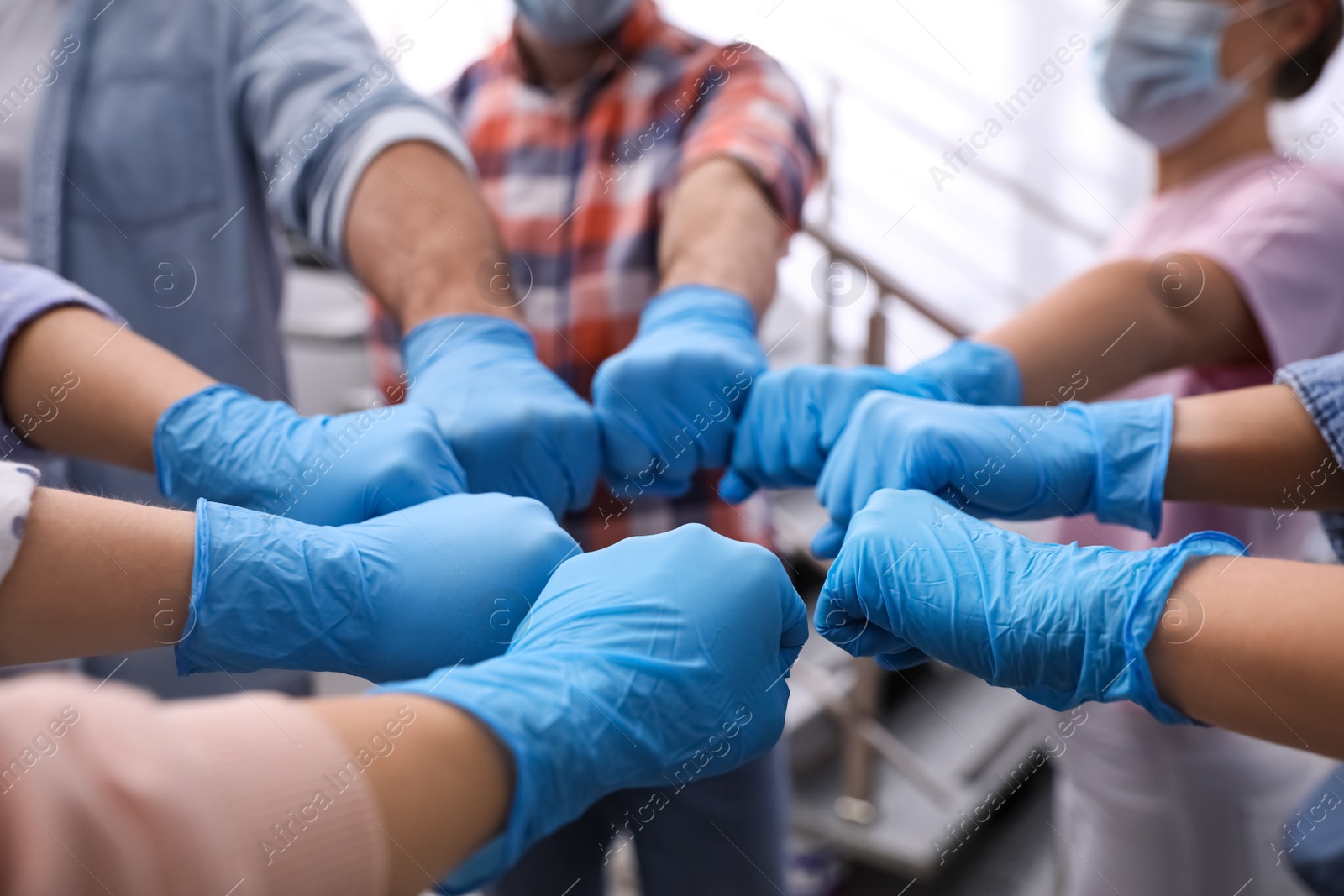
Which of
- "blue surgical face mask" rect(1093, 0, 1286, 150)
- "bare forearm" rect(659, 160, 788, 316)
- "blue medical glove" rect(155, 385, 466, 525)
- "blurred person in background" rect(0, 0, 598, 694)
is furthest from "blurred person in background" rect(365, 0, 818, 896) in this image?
"blue surgical face mask" rect(1093, 0, 1286, 150)

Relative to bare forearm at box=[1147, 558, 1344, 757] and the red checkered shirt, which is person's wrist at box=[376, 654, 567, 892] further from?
the red checkered shirt

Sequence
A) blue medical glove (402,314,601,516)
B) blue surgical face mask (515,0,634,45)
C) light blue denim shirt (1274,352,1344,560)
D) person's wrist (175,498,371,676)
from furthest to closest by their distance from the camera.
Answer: blue surgical face mask (515,0,634,45)
blue medical glove (402,314,601,516)
light blue denim shirt (1274,352,1344,560)
person's wrist (175,498,371,676)

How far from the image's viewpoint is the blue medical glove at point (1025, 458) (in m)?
0.87

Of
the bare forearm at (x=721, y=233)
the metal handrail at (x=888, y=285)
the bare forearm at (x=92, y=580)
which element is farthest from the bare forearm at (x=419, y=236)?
the metal handrail at (x=888, y=285)

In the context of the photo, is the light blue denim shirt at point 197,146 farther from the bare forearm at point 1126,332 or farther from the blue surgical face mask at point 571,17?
the bare forearm at point 1126,332

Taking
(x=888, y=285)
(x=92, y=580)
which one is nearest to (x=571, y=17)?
(x=888, y=285)

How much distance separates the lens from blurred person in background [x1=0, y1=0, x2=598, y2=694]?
1052 mm

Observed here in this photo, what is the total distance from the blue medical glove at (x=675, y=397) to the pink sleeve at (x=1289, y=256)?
60 centimetres

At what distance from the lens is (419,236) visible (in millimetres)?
1108

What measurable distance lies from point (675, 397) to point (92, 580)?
0.60 m

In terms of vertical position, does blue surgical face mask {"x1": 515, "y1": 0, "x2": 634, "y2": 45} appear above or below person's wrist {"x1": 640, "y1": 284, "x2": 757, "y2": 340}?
above

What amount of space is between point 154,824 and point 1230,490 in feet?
3.10

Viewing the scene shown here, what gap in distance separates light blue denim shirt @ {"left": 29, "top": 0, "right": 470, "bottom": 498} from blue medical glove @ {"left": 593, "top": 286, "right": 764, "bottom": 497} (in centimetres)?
40

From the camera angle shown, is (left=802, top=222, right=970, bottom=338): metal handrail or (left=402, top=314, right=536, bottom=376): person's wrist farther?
(left=802, top=222, right=970, bottom=338): metal handrail
